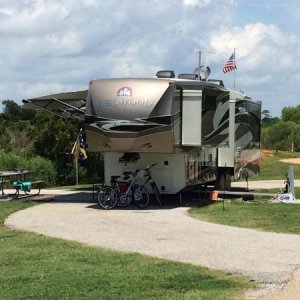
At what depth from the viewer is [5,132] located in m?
46.6

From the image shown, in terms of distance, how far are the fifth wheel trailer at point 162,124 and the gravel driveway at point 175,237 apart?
4.69 feet

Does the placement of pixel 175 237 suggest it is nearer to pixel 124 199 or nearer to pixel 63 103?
A: pixel 124 199

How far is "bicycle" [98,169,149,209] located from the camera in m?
16.8

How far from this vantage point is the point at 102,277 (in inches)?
305

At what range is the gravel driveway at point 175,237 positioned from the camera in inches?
343

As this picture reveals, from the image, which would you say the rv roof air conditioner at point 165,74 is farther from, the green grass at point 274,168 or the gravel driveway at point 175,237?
the green grass at point 274,168

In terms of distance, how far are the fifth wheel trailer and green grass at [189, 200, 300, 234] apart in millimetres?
1575

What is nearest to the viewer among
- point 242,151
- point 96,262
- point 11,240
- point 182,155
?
point 96,262

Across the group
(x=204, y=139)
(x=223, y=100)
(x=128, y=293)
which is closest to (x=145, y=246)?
(x=128, y=293)

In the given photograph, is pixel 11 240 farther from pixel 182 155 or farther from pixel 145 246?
pixel 182 155

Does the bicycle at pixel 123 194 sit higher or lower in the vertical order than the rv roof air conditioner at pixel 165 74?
lower

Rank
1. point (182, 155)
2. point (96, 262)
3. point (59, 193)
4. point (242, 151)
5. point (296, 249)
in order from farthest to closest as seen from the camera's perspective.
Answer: point (59, 193), point (242, 151), point (182, 155), point (296, 249), point (96, 262)

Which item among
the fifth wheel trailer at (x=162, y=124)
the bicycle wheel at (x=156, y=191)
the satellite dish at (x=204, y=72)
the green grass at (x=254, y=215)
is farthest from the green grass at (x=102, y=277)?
the satellite dish at (x=204, y=72)

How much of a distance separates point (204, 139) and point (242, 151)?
4042mm
